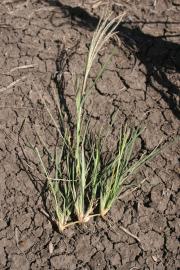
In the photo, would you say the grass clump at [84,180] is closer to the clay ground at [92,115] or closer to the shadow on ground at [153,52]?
the clay ground at [92,115]

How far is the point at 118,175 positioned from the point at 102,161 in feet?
1.04

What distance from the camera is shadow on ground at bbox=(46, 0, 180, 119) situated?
2811 mm

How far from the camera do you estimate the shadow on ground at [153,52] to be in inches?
111

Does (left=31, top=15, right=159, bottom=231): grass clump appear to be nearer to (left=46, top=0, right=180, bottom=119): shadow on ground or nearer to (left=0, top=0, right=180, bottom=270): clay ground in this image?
(left=0, top=0, right=180, bottom=270): clay ground

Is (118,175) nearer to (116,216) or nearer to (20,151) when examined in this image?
(116,216)

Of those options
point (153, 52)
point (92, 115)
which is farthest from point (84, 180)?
point (153, 52)

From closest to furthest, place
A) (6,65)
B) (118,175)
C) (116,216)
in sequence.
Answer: (118,175) → (116,216) → (6,65)

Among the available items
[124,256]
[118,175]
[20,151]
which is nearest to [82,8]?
[20,151]

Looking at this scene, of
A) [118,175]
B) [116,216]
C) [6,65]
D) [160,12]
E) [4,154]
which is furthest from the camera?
[160,12]

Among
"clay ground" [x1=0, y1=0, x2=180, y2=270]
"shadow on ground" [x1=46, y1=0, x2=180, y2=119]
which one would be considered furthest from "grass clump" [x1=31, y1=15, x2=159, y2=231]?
"shadow on ground" [x1=46, y1=0, x2=180, y2=119]

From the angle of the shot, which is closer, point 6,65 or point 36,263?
point 36,263

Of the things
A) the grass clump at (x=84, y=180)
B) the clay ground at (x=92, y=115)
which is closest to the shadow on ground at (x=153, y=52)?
the clay ground at (x=92, y=115)

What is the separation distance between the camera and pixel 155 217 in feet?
7.80

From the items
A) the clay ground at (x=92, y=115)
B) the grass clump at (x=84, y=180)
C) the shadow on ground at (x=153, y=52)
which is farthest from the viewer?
the shadow on ground at (x=153, y=52)
